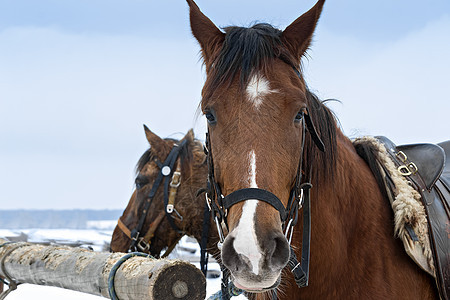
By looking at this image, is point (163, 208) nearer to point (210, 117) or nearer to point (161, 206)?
point (161, 206)

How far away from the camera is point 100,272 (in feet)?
8.09

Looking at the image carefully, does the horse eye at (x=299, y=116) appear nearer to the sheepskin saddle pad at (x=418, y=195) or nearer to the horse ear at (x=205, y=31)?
the horse ear at (x=205, y=31)

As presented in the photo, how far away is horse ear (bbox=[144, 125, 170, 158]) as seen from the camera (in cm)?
562

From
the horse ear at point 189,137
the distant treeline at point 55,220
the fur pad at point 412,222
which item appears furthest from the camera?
the distant treeline at point 55,220

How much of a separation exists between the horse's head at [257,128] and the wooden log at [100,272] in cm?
32

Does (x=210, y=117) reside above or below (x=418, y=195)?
above

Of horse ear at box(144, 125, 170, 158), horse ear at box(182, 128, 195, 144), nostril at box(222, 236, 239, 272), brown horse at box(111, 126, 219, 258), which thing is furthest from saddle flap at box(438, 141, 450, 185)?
horse ear at box(144, 125, 170, 158)

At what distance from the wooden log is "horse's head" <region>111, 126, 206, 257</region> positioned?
1.68 m

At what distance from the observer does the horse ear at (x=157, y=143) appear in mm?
5621

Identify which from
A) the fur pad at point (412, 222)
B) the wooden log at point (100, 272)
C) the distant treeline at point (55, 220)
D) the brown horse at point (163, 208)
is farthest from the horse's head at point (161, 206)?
the distant treeline at point (55, 220)

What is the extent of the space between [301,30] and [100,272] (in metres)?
1.62

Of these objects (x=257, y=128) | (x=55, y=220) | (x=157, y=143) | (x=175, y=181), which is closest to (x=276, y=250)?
(x=257, y=128)

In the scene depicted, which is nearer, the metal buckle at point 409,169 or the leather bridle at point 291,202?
the leather bridle at point 291,202

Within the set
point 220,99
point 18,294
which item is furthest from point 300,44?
point 18,294
